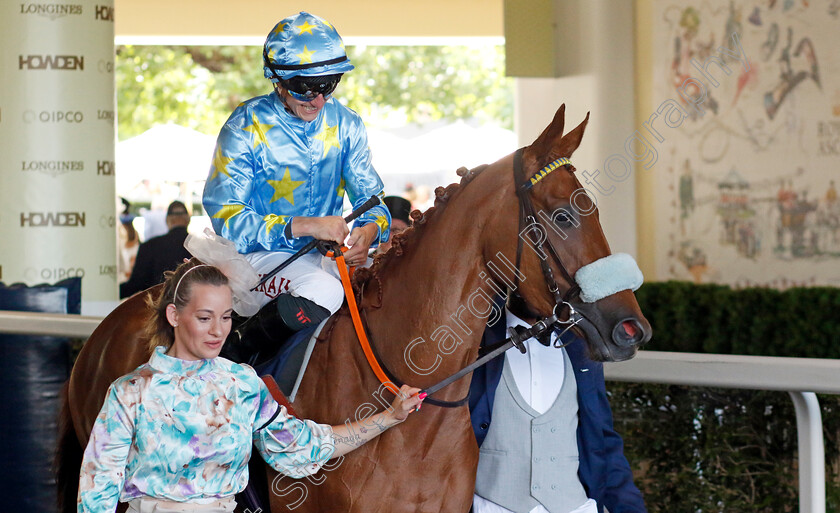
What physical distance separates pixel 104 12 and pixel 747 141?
4.31m

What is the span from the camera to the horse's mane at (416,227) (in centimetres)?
243

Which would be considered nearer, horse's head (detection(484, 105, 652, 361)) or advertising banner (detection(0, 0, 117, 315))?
horse's head (detection(484, 105, 652, 361))

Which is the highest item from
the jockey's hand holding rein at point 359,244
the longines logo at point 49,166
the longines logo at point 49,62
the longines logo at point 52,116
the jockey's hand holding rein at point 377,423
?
the longines logo at point 49,62

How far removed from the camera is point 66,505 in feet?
10.9

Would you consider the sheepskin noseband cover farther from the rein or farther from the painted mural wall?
the painted mural wall

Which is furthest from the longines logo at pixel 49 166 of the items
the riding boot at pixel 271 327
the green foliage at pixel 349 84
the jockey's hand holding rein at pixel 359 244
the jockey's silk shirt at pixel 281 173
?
the green foliage at pixel 349 84

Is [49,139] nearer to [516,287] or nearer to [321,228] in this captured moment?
[321,228]

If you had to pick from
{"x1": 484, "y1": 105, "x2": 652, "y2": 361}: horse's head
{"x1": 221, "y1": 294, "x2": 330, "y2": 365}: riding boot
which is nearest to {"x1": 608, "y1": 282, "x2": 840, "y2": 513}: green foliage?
{"x1": 484, "y1": 105, "x2": 652, "y2": 361}: horse's head

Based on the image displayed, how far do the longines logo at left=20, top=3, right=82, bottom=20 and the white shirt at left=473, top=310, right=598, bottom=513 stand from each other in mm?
4395

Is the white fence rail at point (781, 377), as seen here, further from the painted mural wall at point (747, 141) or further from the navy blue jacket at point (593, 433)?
the painted mural wall at point (747, 141)

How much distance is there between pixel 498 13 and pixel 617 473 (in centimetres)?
923

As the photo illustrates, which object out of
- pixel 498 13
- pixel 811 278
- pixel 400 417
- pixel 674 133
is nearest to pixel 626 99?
pixel 674 133

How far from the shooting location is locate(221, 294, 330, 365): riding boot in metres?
2.52

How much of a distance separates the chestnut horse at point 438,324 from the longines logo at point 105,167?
12.8 feet
